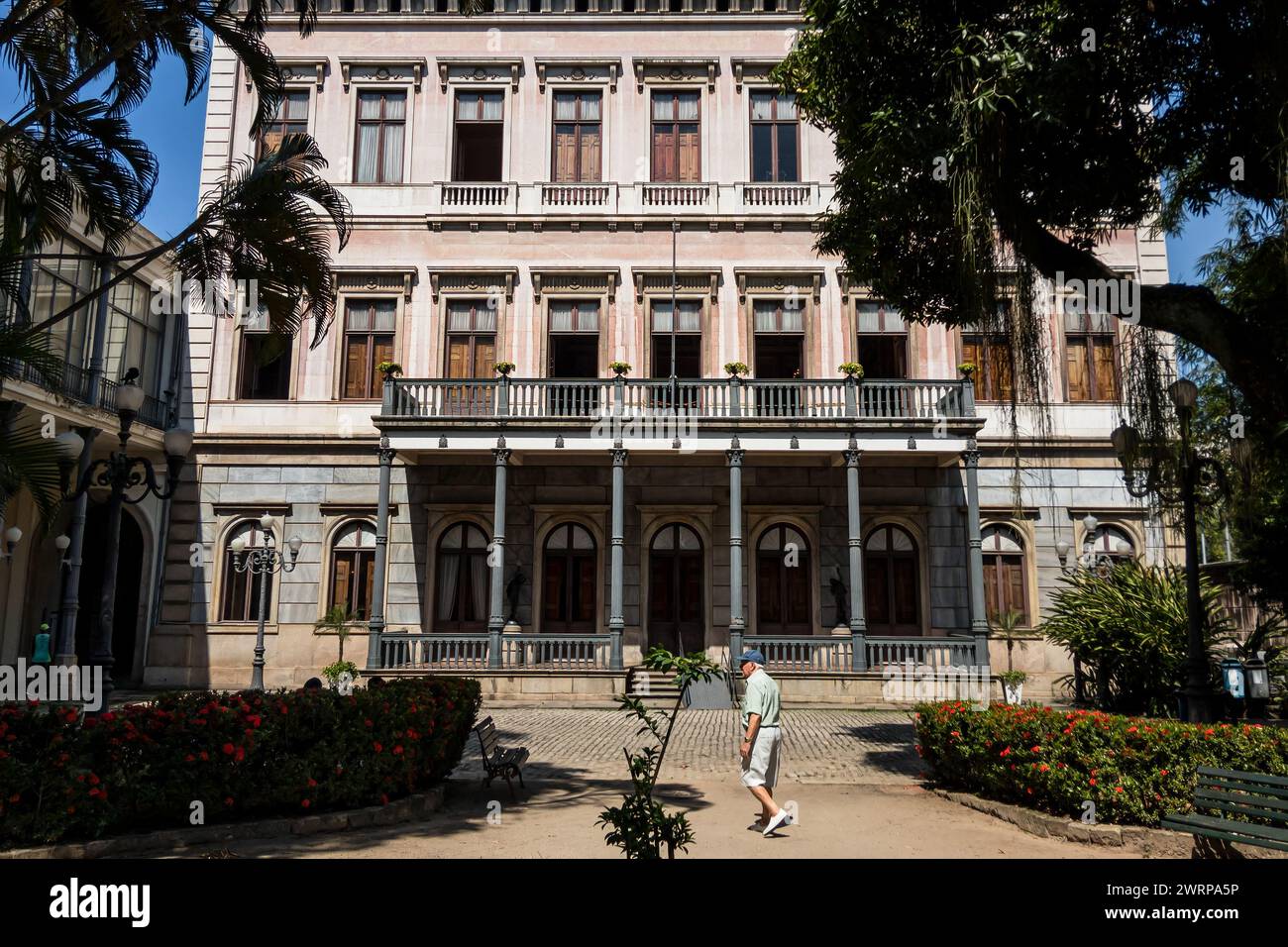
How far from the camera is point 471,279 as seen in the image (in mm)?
21297

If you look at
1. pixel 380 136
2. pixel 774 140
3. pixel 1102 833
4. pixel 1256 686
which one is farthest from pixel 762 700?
pixel 380 136

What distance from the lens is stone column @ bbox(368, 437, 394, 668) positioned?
17.9m

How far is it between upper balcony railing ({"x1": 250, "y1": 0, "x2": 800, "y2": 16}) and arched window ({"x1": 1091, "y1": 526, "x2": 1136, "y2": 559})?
15.4m

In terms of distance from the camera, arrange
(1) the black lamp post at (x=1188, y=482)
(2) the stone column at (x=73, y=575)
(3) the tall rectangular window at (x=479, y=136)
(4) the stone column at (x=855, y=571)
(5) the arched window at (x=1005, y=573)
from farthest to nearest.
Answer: (3) the tall rectangular window at (x=479, y=136) < (5) the arched window at (x=1005, y=573) < (4) the stone column at (x=855, y=571) < (2) the stone column at (x=73, y=575) < (1) the black lamp post at (x=1188, y=482)

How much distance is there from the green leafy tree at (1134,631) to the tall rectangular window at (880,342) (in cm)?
980

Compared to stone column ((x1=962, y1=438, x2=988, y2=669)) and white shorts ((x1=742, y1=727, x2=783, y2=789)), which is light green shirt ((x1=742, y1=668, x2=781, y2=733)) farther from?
stone column ((x1=962, y1=438, x2=988, y2=669))

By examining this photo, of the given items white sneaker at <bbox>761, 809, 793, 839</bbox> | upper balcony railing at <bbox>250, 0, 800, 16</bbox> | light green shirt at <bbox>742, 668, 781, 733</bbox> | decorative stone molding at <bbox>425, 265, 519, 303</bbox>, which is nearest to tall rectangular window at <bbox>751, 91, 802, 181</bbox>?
upper balcony railing at <bbox>250, 0, 800, 16</bbox>

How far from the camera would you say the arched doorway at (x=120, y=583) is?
20.1 meters

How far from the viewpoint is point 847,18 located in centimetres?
930

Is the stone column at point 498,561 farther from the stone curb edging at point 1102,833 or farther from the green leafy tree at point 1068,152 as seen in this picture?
the stone curb edging at point 1102,833

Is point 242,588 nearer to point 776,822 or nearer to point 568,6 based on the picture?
point 776,822

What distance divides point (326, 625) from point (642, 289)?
36.7 ft

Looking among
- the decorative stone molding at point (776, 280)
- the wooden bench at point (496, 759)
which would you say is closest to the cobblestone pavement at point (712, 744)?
the wooden bench at point (496, 759)

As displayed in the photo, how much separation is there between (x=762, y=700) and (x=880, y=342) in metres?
15.3
